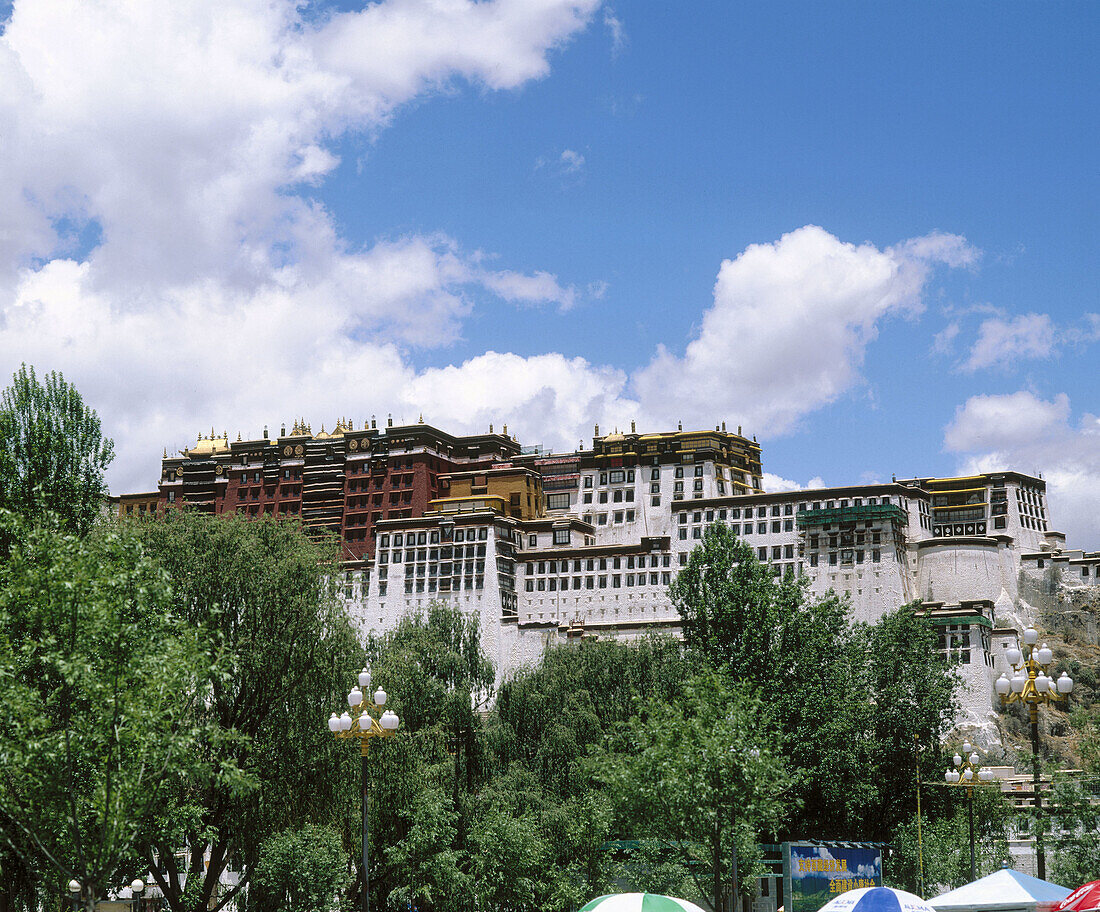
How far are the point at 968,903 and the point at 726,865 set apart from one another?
1398 cm

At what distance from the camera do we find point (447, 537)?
120 meters

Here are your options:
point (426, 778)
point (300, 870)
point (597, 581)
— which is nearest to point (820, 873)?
point (426, 778)

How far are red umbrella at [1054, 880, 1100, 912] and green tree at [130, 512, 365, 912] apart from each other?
20.4 metres

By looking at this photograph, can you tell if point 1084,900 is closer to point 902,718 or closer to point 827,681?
point 827,681

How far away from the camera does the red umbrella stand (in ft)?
84.7

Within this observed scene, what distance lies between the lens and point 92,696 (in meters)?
22.4

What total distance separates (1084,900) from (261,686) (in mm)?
22966

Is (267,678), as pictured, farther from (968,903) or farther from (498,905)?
(968,903)

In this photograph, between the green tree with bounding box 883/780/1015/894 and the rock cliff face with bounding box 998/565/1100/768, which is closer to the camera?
the green tree with bounding box 883/780/1015/894

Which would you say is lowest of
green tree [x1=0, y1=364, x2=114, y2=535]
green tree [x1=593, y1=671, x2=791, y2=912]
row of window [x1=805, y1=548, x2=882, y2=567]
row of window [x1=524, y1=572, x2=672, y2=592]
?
green tree [x1=593, y1=671, x2=791, y2=912]

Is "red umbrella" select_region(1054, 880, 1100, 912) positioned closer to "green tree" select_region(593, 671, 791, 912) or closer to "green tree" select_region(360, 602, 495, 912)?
"green tree" select_region(593, 671, 791, 912)

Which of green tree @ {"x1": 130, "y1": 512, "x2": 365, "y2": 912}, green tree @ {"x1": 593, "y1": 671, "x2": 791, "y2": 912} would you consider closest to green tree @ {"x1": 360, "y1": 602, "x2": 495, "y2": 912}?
green tree @ {"x1": 130, "y1": 512, "x2": 365, "y2": 912}

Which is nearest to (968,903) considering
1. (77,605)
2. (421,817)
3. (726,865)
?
(726,865)

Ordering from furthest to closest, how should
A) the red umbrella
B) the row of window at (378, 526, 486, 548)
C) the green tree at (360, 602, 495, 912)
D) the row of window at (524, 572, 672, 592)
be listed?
the row of window at (378, 526, 486, 548) → the row of window at (524, 572, 672, 592) → the green tree at (360, 602, 495, 912) → the red umbrella
